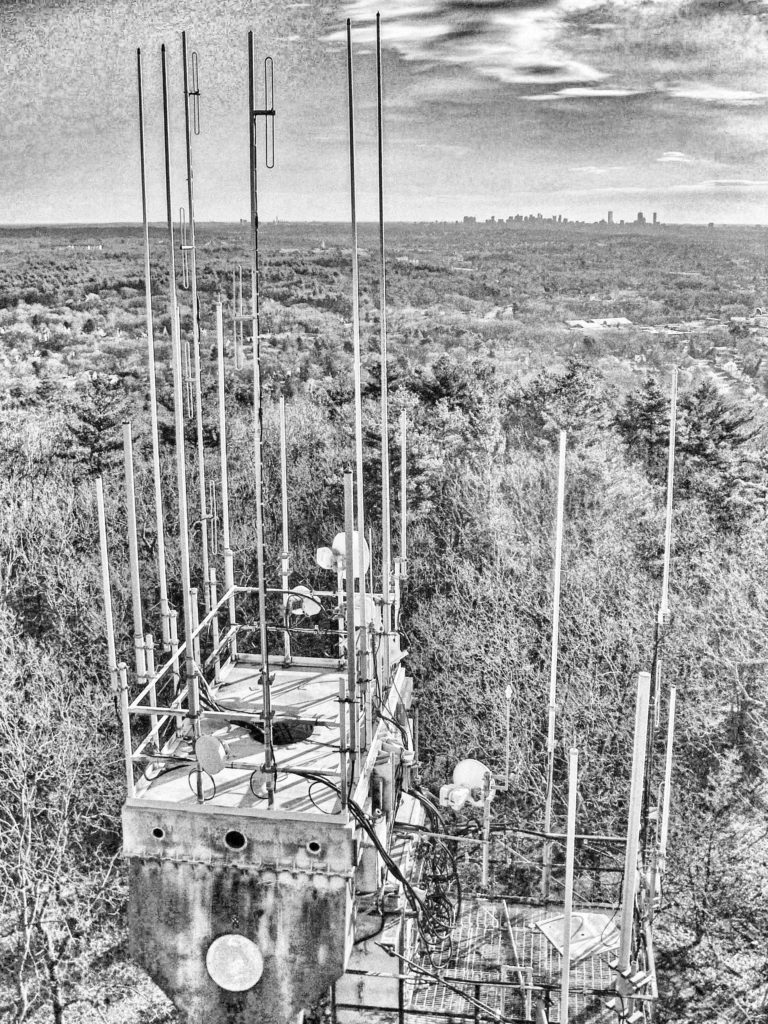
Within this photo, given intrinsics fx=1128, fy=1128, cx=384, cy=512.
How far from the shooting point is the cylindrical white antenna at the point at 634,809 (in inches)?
391

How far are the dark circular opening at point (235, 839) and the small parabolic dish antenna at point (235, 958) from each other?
1042mm

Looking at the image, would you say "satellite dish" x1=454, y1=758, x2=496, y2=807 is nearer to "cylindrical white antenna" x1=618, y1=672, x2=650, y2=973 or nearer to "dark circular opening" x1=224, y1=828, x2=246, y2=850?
"dark circular opening" x1=224, y1=828, x2=246, y2=850

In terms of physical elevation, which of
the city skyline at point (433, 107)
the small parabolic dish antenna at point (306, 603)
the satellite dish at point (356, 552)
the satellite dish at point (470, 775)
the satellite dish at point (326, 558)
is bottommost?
the satellite dish at point (470, 775)

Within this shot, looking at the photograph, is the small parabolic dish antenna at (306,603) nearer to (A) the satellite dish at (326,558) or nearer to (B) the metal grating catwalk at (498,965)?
(A) the satellite dish at (326,558)

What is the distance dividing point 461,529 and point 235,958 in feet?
90.8

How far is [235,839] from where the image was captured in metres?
12.1

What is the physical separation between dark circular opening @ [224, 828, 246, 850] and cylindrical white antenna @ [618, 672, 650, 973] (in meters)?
4.03

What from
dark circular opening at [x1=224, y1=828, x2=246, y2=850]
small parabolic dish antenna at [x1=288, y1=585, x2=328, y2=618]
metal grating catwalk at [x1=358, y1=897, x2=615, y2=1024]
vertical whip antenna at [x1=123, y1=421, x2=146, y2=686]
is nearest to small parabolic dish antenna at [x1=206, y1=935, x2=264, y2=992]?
dark circular opening at [x1=224, y1=828, x2=246, y2=850]

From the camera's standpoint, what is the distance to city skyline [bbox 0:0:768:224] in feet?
205

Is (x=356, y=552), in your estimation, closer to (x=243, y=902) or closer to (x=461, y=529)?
(x=243, y=902)

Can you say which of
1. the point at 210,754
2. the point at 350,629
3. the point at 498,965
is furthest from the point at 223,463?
the point at 498,965

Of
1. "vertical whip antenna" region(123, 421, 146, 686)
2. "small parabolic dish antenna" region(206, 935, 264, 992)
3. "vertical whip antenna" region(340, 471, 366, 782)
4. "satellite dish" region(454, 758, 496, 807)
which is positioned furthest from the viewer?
"satellite dish" region(454, 758, 496, 807)

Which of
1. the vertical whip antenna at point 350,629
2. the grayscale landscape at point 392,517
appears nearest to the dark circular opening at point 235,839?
the grayscale landscape at point 392,517

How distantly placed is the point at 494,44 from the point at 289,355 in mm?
24509
